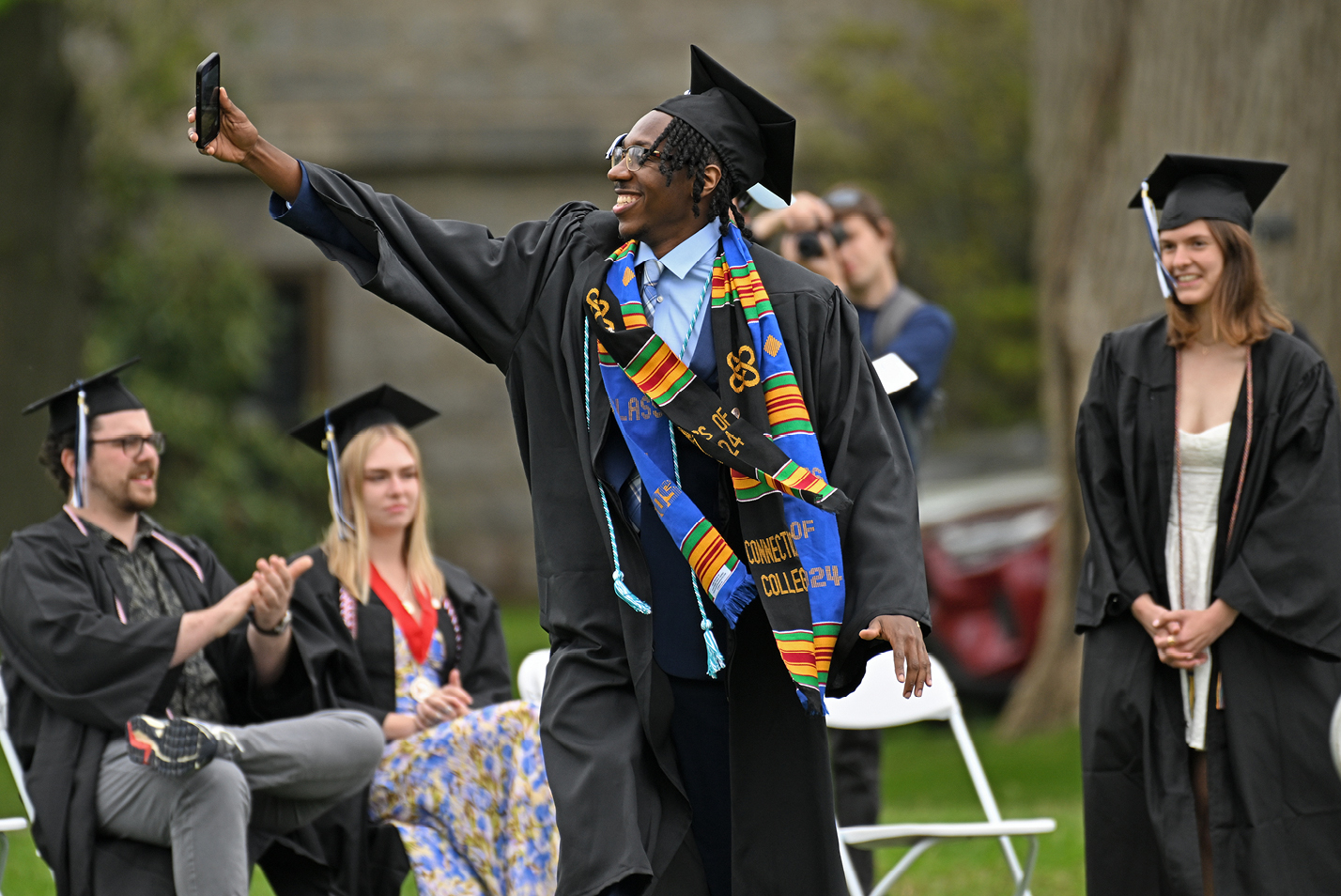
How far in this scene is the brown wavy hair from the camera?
16.8 ft

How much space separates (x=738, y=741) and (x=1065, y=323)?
679 cm

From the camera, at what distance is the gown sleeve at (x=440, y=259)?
→ 154 inches

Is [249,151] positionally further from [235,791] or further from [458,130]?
[458,130]

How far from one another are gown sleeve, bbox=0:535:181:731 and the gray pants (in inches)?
5.6

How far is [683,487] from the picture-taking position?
3.92m

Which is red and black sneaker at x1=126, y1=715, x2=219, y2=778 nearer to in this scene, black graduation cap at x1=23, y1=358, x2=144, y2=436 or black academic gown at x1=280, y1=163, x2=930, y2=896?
black graduation cap at x1=23, y1=358, x2=144, y2=436

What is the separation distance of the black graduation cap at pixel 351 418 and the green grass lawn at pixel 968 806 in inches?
73.2

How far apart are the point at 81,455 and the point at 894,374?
97.9 inches

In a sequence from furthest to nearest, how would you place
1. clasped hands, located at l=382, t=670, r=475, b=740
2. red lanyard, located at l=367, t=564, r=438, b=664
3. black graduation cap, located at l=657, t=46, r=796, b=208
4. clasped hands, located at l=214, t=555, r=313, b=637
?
red lanyard, located at l=367, t=564, r=438, b=664 → clasped hands, located at l=382, t=670, r=475, b=740 → clasped hands, located at l=214, t=555, r=313, b=637 → black graduation cap, located at l=657, t=46, r=796, b=208

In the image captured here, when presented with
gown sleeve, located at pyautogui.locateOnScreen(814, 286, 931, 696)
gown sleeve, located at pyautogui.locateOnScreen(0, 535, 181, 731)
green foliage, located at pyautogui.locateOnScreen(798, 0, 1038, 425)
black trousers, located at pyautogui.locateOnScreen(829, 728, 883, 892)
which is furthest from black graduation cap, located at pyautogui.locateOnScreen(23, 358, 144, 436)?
green foliage, located at pyautogui.locateOnScreen(798, 0, 1038, 425)

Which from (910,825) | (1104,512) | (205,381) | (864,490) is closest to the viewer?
(864,490)

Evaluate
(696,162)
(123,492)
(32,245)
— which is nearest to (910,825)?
(696,162)

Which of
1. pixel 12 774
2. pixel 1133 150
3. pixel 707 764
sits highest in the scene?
pixel 1133 150

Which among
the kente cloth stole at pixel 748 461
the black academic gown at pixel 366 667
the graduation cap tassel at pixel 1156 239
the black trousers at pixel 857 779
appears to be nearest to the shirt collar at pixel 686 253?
the kente cloth stole at pixel 748 461
